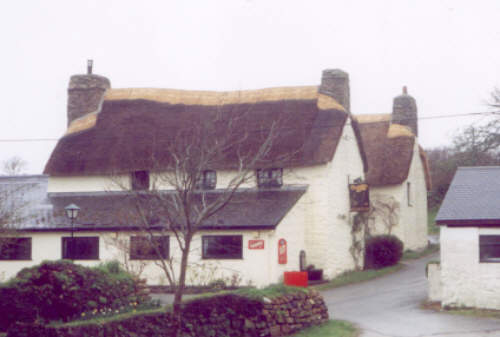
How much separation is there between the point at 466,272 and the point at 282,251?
806cm

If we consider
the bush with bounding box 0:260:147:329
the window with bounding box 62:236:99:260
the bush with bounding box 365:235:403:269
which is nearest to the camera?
the bush with bounding box 0:260:147:329

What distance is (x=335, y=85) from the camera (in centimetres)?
3055

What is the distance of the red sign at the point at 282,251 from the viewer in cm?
2520

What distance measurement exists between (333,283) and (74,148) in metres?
12.8

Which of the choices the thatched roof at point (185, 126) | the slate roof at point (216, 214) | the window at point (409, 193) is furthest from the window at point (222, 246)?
the window at point (409, 193)

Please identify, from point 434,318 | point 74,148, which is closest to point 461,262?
point 434,318

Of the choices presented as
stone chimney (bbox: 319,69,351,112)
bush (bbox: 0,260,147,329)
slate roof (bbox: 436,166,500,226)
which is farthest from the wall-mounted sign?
bush (bbox: 0,260,147,329)

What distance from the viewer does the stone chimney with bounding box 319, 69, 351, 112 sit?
3041 cm

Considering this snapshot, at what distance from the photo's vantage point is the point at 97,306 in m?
15.1

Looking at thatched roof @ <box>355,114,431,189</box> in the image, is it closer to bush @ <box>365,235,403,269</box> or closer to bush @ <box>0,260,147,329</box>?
bush @ <box>365,235,403,269</box>

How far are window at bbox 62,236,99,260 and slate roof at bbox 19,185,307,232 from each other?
23.8 inches

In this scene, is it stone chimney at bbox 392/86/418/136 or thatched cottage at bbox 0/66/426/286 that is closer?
thatched cottage at bbox 0/66/426/286

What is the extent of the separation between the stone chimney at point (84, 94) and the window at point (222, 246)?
10743 mm

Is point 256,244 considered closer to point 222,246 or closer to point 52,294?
point 222,246
